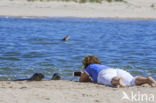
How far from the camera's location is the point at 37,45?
16062 millimetres

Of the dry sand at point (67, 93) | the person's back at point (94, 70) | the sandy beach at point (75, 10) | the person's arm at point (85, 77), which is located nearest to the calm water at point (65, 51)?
the person's arm at point (85, 77)

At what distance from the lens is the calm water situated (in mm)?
11117

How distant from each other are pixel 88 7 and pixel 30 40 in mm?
16994

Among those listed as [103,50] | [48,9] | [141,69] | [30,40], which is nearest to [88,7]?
[48,9]

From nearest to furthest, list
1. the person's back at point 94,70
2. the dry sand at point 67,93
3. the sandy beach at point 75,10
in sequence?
the dry sand at point 67,93 → the person's back at point 94,70 → the sandy beach at point 75,10

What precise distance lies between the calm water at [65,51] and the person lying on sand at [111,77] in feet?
5.46

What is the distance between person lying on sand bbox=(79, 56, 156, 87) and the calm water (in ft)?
5.46

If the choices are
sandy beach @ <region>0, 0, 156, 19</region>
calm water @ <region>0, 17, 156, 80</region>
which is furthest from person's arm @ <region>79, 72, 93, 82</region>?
sandy beach @ <region>0, 0, 156, 19</region>

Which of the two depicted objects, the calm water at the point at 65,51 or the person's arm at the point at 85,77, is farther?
the calm water at the point at 65,51

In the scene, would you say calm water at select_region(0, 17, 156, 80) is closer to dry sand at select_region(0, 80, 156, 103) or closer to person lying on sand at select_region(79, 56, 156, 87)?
person lying on sand at select_region(79, 56, 156, 87)

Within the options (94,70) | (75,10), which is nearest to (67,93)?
(94,70)

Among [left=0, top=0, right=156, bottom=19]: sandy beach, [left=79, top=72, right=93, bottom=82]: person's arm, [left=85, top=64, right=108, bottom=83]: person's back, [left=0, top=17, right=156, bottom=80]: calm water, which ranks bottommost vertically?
[left=0, top=0, right=156, bottom=19]: sandy beach

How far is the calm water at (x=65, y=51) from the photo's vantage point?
11.1 meters

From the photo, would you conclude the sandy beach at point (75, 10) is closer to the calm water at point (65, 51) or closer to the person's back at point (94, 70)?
the calm water at point (65, 51)
